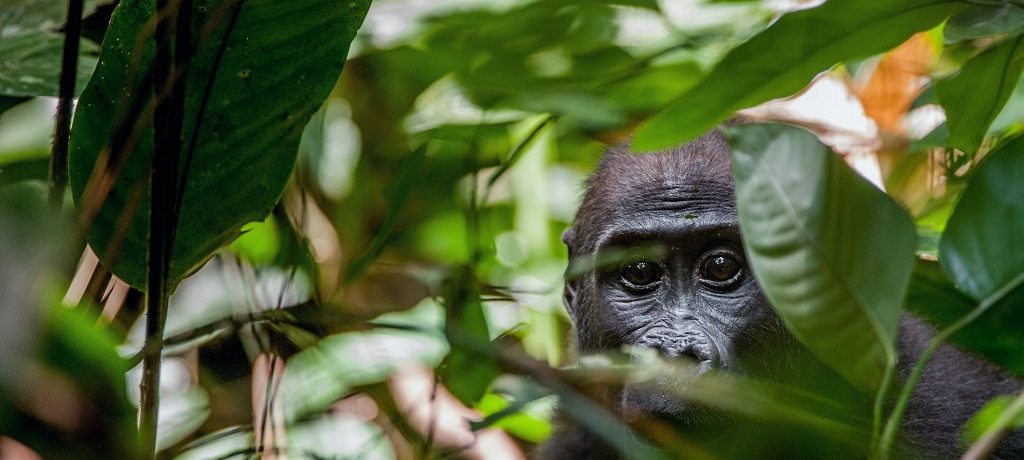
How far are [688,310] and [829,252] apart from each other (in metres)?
1.21

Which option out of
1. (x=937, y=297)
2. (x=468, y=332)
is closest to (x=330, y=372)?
(x=468, y=332)

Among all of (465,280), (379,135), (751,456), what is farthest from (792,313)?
(379,135)

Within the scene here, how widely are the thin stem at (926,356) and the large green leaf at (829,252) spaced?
3 centimetres

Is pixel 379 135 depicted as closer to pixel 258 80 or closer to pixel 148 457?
pixel 258 80

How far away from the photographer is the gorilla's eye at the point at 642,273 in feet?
7.35

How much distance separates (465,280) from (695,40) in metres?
1.23

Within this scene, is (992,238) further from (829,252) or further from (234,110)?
(234,110)

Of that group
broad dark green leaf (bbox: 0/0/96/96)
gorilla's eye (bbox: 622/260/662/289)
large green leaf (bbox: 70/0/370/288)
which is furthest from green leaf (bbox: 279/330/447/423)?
large green leaf (bbox: 70/0/370/288)

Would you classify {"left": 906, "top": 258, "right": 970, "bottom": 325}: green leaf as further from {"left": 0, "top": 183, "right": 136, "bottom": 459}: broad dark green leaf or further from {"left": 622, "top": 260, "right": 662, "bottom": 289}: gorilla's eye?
{"left": 0, "top": 183, "right": 136, "bottom": 459}: broad dark green leaf

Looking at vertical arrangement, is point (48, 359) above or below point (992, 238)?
Answer: above

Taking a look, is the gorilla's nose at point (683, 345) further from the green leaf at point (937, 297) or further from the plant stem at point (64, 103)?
the plant stem at point (64, 103)

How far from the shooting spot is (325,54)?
111 cm

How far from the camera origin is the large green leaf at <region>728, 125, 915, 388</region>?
2.93 feet

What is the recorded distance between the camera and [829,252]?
91 cm
